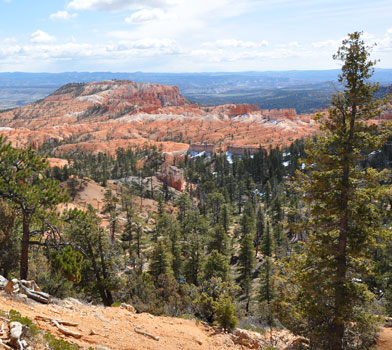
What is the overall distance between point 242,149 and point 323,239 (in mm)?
139181

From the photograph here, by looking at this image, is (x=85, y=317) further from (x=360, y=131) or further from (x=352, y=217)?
(x=360, y=131)

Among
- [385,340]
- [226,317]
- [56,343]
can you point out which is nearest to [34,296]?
[56,343]

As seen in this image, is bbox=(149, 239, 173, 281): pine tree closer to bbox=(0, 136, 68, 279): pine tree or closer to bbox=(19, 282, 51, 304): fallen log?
bbox=(0, 136, 68, 279): pine tree

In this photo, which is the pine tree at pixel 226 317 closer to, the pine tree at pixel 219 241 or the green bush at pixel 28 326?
the green bush at pixel 28 326

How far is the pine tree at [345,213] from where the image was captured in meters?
13.1

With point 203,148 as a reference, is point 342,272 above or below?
above

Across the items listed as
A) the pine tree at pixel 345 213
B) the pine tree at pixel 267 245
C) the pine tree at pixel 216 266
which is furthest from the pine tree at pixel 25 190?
the pine tree at pixel 267 245

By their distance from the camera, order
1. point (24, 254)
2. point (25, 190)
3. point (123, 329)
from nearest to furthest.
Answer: point (123, 329), point (25, 190), point (24, 254)

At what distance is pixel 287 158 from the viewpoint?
402 feet

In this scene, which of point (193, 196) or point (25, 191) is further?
point (193, 196)

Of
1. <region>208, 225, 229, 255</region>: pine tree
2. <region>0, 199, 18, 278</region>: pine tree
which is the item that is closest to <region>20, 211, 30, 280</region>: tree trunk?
<region>0, 199, 18, 278</region>: pine tree

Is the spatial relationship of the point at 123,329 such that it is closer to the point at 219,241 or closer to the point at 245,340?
the point at 245,340

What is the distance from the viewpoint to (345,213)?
1310cm

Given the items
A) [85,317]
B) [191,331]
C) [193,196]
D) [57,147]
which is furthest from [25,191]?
[57,147]
